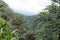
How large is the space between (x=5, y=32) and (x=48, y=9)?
13.8 meters

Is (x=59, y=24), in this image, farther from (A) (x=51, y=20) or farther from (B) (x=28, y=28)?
(B) (x=28, y=28)

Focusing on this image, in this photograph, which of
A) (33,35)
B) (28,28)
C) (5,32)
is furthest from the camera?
(28,28)

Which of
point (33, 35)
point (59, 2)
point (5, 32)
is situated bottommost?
point (33, 35)

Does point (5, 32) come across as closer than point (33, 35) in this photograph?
Yes

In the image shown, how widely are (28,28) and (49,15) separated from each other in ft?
28.3

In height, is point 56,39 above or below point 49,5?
below

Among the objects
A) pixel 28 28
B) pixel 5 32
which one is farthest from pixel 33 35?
pixel 5 32

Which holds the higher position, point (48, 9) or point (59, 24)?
point (48, 9)

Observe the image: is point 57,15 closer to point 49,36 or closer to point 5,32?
point 49,36

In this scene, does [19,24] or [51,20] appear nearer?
[51,20]

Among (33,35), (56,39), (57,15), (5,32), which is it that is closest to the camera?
(5,32)

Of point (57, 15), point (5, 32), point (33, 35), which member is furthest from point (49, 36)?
point (5, 32)

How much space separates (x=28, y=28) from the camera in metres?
24.5

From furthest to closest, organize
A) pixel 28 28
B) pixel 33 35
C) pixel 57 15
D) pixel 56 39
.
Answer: pixel 28 28 → pixel 33 35 → pixel 57 15 → pixel 56 39
